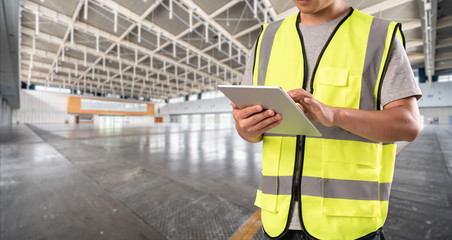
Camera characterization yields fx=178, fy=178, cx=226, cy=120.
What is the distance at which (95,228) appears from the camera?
78.5 inches

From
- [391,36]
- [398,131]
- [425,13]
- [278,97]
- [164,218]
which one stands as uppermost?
[425,13]

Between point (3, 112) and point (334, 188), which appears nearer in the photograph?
point (334, 188)

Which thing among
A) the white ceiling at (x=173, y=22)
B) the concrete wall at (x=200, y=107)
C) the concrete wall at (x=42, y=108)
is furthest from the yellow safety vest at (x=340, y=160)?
the concrete wall at (x=42, y=108)

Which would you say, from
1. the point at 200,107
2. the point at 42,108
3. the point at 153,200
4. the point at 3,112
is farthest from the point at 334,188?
the point at 42,108

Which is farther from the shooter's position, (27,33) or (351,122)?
(27,33)

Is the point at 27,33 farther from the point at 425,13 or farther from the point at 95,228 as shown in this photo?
the point at 425,13

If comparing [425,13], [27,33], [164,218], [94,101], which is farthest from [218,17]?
[94,101]

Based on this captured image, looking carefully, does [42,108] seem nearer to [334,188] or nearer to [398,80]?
[334,188]

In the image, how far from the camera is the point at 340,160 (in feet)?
2.54

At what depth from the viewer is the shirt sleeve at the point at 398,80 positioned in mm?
679

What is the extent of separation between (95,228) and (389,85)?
9.25 ft

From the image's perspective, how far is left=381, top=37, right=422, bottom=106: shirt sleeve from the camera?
679 millimetres

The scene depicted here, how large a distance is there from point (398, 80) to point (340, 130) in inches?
11.1

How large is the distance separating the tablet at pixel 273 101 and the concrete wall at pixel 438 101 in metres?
30.8
